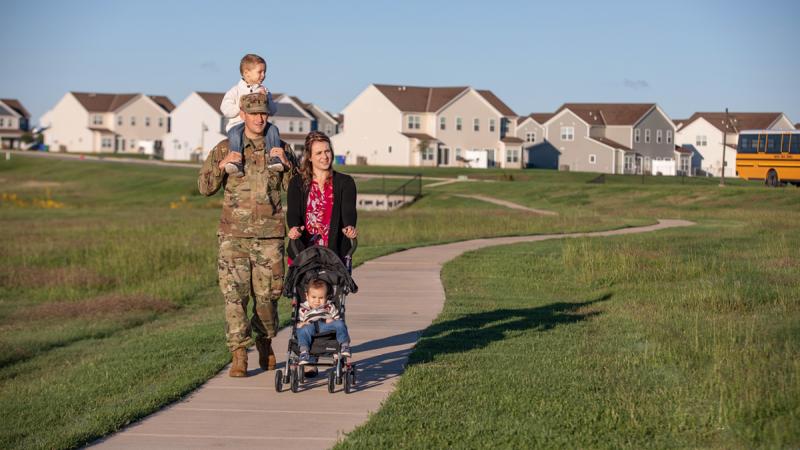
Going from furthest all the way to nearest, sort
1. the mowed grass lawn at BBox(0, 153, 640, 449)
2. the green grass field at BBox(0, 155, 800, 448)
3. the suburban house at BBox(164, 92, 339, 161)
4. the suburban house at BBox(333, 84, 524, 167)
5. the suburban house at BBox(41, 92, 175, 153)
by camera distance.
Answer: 1. the suburban house at BBox(41, 92, 175, 153)
2. the suburban house at BBox(164, 92, 339, 161)
3. the suburban house at BBox(333, 84, 524, 167)
4. the mowed grass lawn at BBox(0, 153, 640, 449)
5. the green grass field at BBox(0, 155, 800, 448)

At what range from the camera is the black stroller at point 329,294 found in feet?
29.7

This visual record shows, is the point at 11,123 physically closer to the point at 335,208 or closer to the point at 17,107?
the point at 17,107

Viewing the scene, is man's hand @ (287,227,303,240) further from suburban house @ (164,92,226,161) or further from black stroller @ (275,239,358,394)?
suburban house @ (164,92,226,161)

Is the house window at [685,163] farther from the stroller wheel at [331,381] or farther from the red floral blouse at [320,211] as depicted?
the stroller wheel at [331,381]

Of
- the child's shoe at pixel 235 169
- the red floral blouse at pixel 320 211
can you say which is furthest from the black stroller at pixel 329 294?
the child's shoe at pixel 235 169

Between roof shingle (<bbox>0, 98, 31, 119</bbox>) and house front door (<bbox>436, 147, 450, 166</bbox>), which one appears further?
roof shingle (<bbox>0, 98, 31, 119</bbox>)

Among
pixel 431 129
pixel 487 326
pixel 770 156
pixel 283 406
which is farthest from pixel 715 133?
pixel 283 406

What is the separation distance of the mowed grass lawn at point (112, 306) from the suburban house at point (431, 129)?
158 feet

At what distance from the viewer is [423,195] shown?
2290 inches

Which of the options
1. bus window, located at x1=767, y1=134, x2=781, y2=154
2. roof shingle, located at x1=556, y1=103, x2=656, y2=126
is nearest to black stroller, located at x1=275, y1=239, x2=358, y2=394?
bus window, located at x1=767, y1=134, x2=781, y2=154

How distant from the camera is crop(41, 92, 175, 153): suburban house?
434 feet

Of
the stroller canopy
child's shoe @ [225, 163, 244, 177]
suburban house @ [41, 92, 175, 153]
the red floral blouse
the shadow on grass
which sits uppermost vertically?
suburban house @ [41, 92, 175, 153]

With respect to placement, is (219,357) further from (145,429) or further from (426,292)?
(426,292)

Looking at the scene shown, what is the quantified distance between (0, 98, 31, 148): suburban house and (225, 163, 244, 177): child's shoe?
143081mm
